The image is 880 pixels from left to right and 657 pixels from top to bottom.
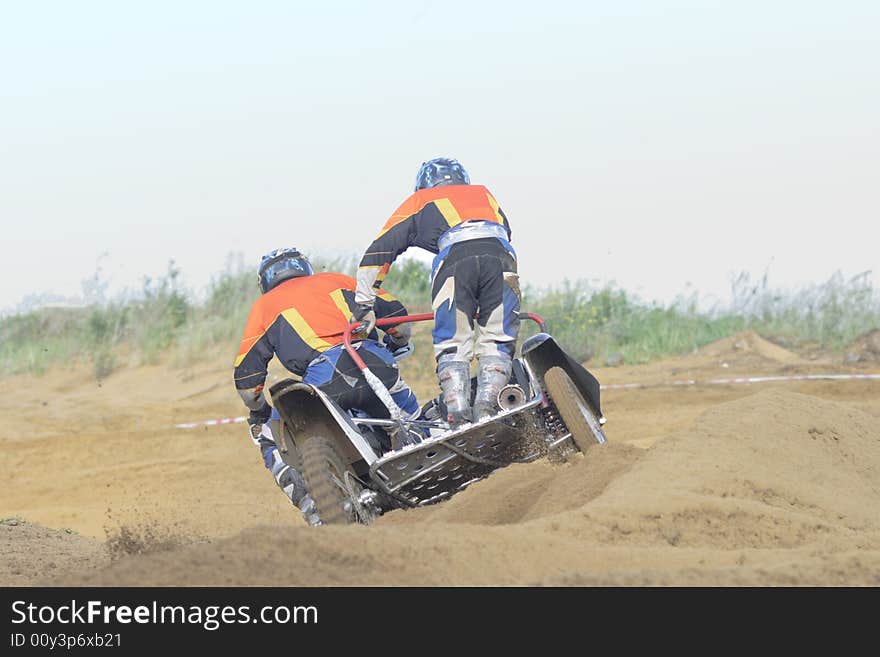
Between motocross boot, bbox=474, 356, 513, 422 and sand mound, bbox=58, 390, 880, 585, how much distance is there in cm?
54

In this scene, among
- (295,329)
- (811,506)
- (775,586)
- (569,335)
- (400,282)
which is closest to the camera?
(775,586)

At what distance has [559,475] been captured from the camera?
22.9 feet

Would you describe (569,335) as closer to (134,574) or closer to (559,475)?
(559,475)

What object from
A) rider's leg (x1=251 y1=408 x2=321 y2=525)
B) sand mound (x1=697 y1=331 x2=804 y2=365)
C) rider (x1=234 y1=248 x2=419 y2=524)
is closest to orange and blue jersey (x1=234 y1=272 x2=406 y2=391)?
rider (x1=234 y1=248 x2=419 y2=524)

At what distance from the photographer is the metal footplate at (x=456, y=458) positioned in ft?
21.9

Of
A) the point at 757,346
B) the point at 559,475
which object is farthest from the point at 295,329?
the point at 757,346

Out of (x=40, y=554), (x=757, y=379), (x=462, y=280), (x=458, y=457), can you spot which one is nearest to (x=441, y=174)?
(x=462, y=280)

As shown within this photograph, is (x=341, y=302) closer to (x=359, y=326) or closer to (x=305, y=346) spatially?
(x=359, y=326)

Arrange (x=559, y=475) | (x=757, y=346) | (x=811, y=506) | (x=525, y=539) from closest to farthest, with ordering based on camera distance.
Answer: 1. (x=525, y=539)
2. (x=811, y=506)
3. (x=559, y=475)
4. (x=757, y=346)

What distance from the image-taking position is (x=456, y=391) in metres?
7.05

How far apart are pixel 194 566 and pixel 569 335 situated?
14.7 metres

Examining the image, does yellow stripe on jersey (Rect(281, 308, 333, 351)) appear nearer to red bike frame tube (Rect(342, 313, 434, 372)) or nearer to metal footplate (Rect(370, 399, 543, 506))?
red bike frame tube (Rect(342, 313, 434, 372))

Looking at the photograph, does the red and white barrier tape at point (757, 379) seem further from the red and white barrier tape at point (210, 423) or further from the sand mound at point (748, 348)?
the red and white barrier tape at point (210, 423)

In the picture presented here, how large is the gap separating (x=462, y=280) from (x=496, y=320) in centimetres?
31
